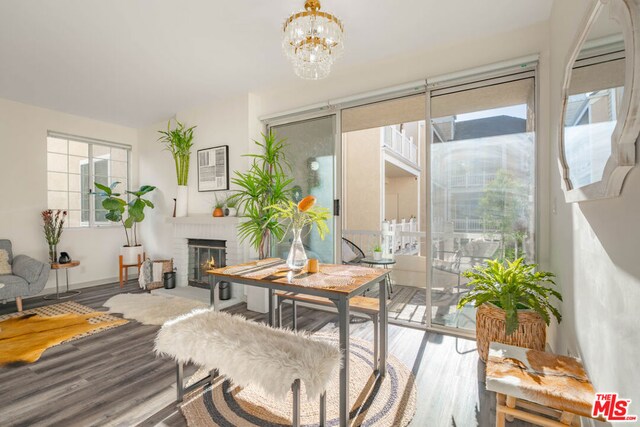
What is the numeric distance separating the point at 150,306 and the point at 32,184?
261 centimetres

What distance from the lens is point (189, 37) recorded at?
2.74m

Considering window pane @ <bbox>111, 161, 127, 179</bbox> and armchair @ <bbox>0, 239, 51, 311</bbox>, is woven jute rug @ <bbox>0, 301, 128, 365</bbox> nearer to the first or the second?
armchair @ <bbox>0, 239, 51, 311</bbox>

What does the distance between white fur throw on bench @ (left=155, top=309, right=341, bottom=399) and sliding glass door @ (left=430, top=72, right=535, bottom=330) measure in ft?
6.11

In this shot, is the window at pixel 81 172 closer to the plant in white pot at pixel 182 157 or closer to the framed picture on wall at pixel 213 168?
the plant in white pot at pixel 182 157

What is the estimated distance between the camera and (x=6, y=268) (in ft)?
12.2

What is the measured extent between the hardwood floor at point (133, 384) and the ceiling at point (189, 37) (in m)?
2.70

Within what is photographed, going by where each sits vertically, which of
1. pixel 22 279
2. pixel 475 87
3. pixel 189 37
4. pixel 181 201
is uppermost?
pixel 189 37

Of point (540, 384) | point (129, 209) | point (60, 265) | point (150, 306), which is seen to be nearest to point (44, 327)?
point (150, 306)

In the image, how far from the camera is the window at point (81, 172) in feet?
15.3

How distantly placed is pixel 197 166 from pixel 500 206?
3909 mm

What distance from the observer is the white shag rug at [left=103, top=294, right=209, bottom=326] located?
3342 millimetres

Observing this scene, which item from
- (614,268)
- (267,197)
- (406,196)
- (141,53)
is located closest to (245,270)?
(267,197)

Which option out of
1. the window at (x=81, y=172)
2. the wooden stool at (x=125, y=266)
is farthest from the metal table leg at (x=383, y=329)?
the window at (x=81, y=172)

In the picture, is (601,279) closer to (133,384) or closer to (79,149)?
(133,384)
